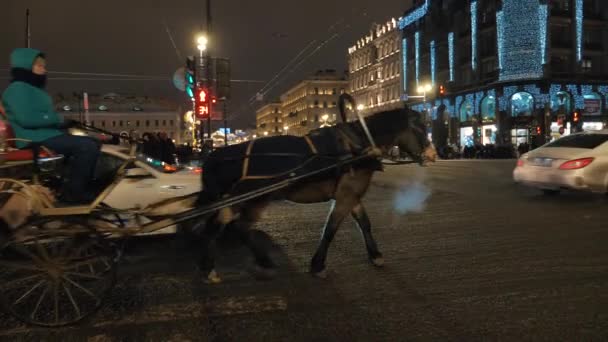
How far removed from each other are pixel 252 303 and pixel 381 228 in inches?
169

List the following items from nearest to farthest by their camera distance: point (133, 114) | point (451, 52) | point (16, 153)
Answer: point (16, 153) → point (451, 52) → point (133, 114)

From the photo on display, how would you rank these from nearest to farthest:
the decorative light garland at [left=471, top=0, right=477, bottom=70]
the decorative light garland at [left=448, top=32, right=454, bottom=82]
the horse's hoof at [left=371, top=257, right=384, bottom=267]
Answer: the horse's hoof at [left=371, top=257, right=384, bottom=267] → the decorative light garland at [left=471, top=0, right=477, bottom=70] → the decorative light garland at [left=448, top=32, right=454, bottom=82]

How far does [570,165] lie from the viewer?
38.0 feet

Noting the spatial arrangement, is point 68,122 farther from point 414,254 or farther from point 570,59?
point 570,59

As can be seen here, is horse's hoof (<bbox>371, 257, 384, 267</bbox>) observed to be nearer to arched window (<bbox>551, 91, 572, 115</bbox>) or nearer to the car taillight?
the car taillight

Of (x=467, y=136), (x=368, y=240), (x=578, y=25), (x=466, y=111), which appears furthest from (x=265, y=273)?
(x=466, y=111)

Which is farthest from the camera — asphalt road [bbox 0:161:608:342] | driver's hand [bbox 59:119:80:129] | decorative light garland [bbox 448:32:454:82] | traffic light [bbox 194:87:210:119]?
Result: decorative light garland [bbox 448:32:454:82]

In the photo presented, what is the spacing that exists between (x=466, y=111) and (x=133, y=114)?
240 ft

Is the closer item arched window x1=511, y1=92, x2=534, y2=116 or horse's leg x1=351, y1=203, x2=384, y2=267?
horse's leg x1=351, y1=203, x2=384, y2=267

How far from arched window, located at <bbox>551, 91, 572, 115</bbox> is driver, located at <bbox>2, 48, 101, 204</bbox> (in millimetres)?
52068

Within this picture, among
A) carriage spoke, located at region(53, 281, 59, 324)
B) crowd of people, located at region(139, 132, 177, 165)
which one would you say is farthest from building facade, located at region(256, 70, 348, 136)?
carriage spoke, located at region(53, 281, 59, 324)

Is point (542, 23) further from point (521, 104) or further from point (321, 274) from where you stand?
point (321, 274)

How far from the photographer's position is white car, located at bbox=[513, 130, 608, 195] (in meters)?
11.4

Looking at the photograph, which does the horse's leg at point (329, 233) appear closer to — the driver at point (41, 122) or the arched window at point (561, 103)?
the driver at point (41, 122)
